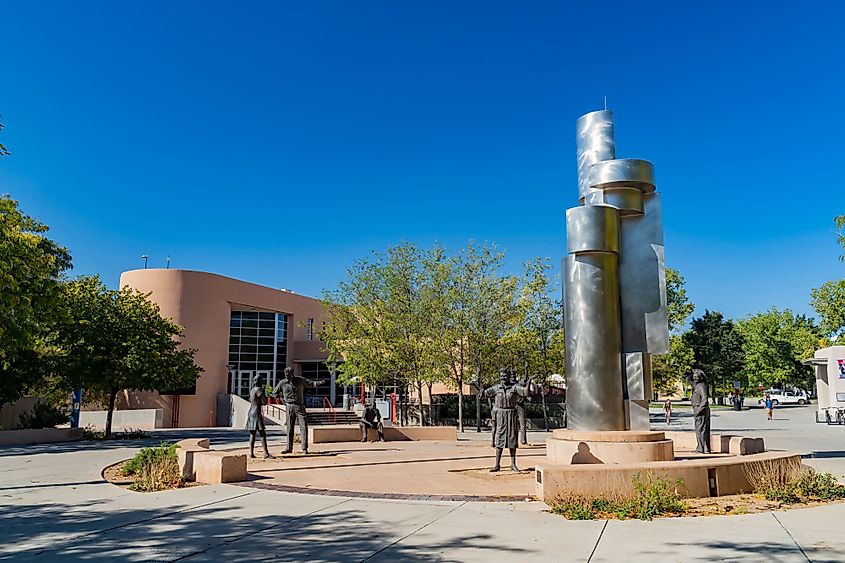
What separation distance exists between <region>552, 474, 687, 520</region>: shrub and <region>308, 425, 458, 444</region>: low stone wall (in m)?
12.7

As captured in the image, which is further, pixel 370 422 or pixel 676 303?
pixel 676 303

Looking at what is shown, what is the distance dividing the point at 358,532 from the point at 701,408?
9.43 meters

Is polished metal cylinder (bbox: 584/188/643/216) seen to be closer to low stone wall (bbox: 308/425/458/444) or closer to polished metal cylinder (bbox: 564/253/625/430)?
polished metal cylinder (bbox: 564/253/625/430)

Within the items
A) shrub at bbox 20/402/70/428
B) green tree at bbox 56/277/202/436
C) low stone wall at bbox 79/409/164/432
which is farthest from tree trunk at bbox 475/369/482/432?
→ low stone wall at bbox 79/409/164/432

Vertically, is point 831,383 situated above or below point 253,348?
below

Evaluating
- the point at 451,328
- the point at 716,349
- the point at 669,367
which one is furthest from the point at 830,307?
the point at 451,328

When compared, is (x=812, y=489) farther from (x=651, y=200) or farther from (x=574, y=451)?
(x=651, y=200)

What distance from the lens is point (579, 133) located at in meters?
14.3

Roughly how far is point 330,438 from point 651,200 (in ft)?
39.7

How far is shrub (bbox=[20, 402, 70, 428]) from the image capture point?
26.1 metres

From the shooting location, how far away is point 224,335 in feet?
129

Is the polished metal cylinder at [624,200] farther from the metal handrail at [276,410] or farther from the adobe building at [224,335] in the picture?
the metal handrail at [276,410]

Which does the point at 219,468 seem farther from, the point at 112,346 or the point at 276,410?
the point at 276,410

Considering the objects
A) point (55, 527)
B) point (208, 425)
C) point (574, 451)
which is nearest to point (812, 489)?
point (574, 451)
